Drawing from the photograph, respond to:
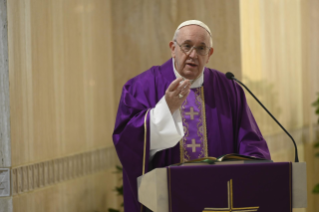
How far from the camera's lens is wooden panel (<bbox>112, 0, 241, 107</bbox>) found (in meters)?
4.85

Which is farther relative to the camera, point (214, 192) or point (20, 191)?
point (20, 191)

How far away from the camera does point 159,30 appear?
506 centimetres

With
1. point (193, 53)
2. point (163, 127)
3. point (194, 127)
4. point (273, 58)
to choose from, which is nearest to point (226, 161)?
point (163, 127)

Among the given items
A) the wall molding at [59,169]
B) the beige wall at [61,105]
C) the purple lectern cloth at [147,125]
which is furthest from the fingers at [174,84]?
the wall molding at [59,169]

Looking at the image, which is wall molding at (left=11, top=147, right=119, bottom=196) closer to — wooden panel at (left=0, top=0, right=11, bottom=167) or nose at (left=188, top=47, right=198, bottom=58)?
wooden panel at (left=0, top=0, right=11, bottom=167)

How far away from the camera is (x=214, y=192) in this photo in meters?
2.17

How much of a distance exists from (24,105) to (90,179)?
1.51 meters

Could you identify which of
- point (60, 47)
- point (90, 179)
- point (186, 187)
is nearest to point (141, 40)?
point (60, 47)

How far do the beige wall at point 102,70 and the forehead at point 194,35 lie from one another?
4.53 ft

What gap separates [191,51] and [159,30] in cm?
199

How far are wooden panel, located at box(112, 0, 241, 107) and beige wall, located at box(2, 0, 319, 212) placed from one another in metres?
0.01

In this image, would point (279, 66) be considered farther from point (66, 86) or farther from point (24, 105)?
point (24, 105)

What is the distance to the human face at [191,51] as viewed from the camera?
319 cm

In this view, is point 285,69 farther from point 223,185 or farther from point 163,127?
point 223,185
